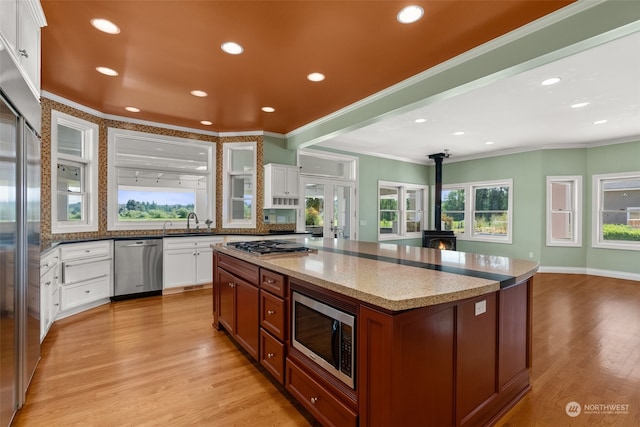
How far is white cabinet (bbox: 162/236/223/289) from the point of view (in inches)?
184

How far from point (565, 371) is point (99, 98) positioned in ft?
19.0

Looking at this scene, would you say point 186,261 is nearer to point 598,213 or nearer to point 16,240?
point 16,240

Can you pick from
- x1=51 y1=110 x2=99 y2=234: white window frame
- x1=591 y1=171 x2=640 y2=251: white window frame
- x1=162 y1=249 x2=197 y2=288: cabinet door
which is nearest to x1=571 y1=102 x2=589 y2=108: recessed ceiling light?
x1=591 y1=171 x2=640 y2=251: white window frame

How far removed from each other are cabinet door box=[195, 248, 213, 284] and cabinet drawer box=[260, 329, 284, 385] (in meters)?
3.03

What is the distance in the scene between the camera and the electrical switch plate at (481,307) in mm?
1634

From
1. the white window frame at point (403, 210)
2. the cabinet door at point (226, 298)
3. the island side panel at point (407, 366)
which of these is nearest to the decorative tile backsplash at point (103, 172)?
the cabinet door at point (226, 298)

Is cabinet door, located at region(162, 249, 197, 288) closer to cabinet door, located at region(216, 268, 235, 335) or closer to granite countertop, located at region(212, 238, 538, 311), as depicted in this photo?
cabinet door, located at region(216, 268, 235, 335)

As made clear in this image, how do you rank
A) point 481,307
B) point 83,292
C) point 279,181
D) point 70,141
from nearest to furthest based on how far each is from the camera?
1. point 481,307
2. point 83,292
3. point 70,141
4. point 279,181

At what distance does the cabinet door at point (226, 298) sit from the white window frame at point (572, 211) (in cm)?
681

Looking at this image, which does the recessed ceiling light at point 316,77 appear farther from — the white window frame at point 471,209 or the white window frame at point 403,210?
the white window frame at point 471,209

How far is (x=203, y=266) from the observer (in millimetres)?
4984

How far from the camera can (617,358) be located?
2.63 metres

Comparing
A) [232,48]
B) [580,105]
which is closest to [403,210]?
[580,105]

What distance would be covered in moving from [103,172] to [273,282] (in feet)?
13.0
